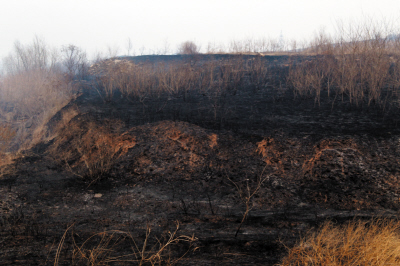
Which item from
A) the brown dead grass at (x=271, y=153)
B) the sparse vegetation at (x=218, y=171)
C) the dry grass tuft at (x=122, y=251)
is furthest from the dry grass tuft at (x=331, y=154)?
the dry grass tuft at (x=122, y=251)

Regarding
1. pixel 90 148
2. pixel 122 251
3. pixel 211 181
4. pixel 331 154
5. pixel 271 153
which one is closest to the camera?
pixel 122 251

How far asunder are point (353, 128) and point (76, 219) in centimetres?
596

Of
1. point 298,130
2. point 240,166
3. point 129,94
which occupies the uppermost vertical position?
point 129,94

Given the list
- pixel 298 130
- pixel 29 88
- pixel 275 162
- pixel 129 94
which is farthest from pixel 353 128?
pixel 29 88

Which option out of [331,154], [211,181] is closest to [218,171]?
[211,181]

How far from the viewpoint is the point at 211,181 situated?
16.5 feet

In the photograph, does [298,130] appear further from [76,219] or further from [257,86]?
[76,219]

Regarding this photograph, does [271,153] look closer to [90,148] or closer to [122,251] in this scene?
[122,251]

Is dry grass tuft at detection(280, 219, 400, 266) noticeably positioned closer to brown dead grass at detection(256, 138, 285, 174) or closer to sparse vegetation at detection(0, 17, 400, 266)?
sparse vegetation at detection(0, 17, 400, 266)

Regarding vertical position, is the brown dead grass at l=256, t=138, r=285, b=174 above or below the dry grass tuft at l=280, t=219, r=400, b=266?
above

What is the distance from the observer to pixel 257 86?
10.0 m

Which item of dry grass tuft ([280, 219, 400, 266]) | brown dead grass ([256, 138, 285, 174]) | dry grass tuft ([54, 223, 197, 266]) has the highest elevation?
brown dead grass ([256, 138, 285, 174])

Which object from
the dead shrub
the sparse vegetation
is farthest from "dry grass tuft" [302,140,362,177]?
the dead shrub

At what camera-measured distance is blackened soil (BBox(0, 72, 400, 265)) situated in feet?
11.0
